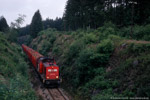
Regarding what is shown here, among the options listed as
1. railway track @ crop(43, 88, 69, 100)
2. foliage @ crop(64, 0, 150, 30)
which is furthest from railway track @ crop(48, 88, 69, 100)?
foliage @ crop(64, 0, 150, 30)

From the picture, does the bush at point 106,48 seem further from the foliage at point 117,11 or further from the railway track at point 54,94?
the foliage at point 117,11

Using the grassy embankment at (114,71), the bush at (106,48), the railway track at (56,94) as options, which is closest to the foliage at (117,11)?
the grassy embankment at (114,71)

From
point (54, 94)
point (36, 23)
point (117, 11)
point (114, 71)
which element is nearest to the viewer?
point (114, 71)

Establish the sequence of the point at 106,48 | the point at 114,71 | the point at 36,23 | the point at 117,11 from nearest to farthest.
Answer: the point at 114,71, the point at 106,48, the point at 117,11, the point at 36,23

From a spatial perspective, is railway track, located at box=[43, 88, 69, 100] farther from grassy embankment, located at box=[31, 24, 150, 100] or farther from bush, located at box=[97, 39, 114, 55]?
bush, located at box=[97, 39, 114, 55]

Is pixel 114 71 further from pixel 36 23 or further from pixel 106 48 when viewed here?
pixel 36 23

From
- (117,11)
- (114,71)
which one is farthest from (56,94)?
(117,11)

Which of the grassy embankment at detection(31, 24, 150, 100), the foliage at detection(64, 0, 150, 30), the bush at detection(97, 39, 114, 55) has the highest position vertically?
the foliage at detection(64, 0, 150, 30)

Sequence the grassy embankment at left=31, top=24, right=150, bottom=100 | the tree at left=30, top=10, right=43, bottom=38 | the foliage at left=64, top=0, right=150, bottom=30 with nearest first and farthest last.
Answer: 1. the grassy embankment at left=31, top=24, right=150, bottom=100
2. the foliage at left=64, top=0, right=150, bottom=30
3. the tree at left=30, top=10, right=43, bottom=38

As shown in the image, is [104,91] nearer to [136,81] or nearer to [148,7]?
[136,81]

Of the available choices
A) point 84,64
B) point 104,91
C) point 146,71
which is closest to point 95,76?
point 84,64

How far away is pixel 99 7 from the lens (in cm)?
3297

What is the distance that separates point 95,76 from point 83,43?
301 inches

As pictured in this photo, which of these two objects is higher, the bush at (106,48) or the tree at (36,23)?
the tree at (36,23)
